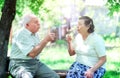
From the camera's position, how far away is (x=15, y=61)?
7238mm

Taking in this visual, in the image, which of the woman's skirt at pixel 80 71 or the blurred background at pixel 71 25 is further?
the blurred background at pixel 71 25

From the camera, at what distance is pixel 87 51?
7113mm

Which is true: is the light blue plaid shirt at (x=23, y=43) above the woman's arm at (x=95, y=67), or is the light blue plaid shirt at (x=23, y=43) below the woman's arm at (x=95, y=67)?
above

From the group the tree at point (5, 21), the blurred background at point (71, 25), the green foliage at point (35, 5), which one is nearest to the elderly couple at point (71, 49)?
the tree at point (5, 21)

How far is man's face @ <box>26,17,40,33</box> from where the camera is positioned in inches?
283

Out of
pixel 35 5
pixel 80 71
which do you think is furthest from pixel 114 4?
pixel 80 71

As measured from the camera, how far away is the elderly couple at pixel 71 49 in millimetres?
7023

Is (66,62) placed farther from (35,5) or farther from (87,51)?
(87,51)

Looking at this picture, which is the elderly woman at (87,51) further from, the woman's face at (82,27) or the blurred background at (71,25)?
the blurred background at (71,25)

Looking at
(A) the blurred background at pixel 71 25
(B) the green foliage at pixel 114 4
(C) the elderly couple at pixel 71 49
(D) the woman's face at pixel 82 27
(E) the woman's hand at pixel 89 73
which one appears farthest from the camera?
(A) the blurred background at pixel 71 25

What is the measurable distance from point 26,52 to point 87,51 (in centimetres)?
90

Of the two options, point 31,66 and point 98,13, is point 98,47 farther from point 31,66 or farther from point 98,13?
point 98,13

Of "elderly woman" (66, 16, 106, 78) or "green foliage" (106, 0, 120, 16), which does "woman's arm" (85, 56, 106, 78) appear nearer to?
"elderly woman" (66, 16, 106, 78)

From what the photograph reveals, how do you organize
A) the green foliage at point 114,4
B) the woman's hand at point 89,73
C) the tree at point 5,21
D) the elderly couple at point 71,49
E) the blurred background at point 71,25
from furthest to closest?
the blurred background at point 71,25, the green foliage at point 114,4, the tree at point 5,21, the elderly couple at point 71,49, the woman's hand at point 89,73
